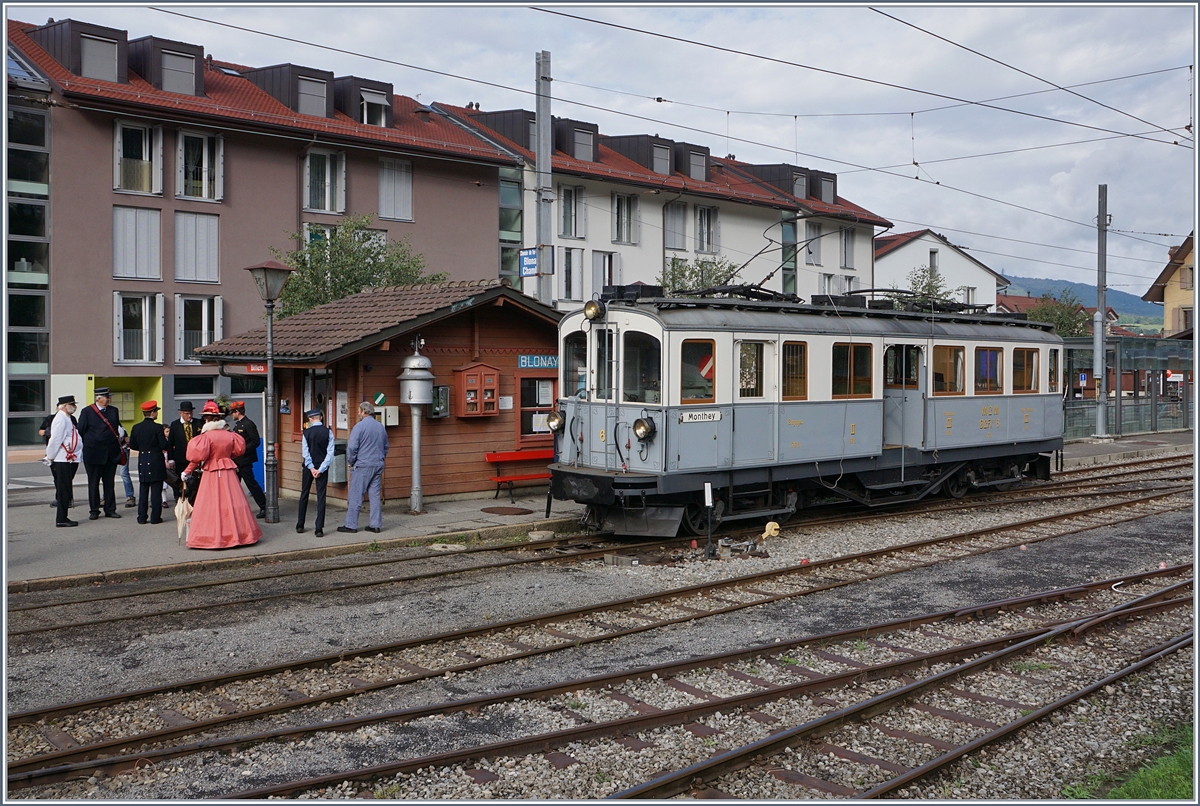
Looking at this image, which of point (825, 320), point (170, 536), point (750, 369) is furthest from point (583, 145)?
point (170, 536)

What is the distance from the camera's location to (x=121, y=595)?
1012 centimetres

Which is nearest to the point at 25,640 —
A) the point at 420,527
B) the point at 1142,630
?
the point at 420,527

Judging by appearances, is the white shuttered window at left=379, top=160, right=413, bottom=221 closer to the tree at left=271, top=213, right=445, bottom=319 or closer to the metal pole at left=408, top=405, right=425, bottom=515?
the tree at left=271, top=213, right=445, bottom=319

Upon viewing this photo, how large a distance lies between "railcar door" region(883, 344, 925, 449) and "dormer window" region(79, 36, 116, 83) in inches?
1059

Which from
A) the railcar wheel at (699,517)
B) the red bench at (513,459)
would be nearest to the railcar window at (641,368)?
the railcar wheel at (699,517)

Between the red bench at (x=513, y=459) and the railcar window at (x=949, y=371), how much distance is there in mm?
6722

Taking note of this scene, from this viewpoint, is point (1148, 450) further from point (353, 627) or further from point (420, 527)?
point (353, 627)

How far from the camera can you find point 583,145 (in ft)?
141

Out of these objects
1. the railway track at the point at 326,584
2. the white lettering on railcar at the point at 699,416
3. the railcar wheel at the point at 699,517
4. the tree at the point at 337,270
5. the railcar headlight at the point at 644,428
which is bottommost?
the railway track at the point at 326,584

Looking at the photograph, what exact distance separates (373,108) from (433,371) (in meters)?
24.8

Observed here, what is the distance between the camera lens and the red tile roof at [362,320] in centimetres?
1455

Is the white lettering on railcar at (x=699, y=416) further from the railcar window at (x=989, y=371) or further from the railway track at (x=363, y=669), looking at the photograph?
the railcar window at (x=989, y=371)

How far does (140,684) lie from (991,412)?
48.6 ft

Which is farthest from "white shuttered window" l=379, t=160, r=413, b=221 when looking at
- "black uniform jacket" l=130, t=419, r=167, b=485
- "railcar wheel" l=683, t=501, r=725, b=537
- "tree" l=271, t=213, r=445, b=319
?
"railcar wheel" l=683, t=501, r=725, b=537
